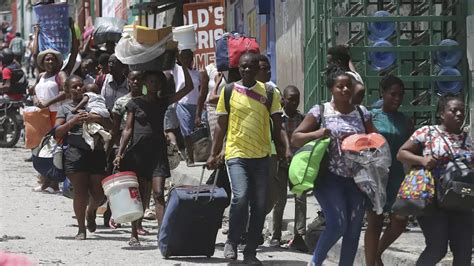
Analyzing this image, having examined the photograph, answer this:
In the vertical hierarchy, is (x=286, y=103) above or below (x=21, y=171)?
above

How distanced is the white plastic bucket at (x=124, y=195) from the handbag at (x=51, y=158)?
99 cm

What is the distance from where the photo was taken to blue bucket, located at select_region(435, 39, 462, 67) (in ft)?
39.2

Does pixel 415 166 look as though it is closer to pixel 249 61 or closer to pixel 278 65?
pixel 249 61

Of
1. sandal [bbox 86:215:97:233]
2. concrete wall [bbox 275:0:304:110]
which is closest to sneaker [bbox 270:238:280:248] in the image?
sandal [bbox 86:215:97:233]

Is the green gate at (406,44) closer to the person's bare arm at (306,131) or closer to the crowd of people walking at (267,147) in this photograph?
the crowd of people walking at (267,147)

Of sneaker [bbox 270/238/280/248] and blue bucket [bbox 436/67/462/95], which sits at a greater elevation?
blue bucket [bbox 436/67/462/95]

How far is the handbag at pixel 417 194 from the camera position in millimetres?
7535

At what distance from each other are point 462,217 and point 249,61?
2454 millimetres

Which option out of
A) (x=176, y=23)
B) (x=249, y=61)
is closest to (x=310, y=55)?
(x=249, y=61)

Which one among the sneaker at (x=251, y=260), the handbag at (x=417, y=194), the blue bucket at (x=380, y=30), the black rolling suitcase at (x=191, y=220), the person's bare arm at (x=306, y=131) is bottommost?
the sneaker at (x=251, y=260)

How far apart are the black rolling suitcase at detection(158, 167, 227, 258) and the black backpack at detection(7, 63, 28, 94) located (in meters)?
12.6

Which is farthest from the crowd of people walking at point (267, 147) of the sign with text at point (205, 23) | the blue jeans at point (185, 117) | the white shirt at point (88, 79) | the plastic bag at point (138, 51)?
the sign with text at point (205, 23)

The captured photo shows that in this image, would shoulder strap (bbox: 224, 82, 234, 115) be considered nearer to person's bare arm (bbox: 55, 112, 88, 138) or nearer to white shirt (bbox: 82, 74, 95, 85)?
person's bare arm (bbox: 55, 112, 88, 138)

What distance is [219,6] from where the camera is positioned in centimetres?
1844
